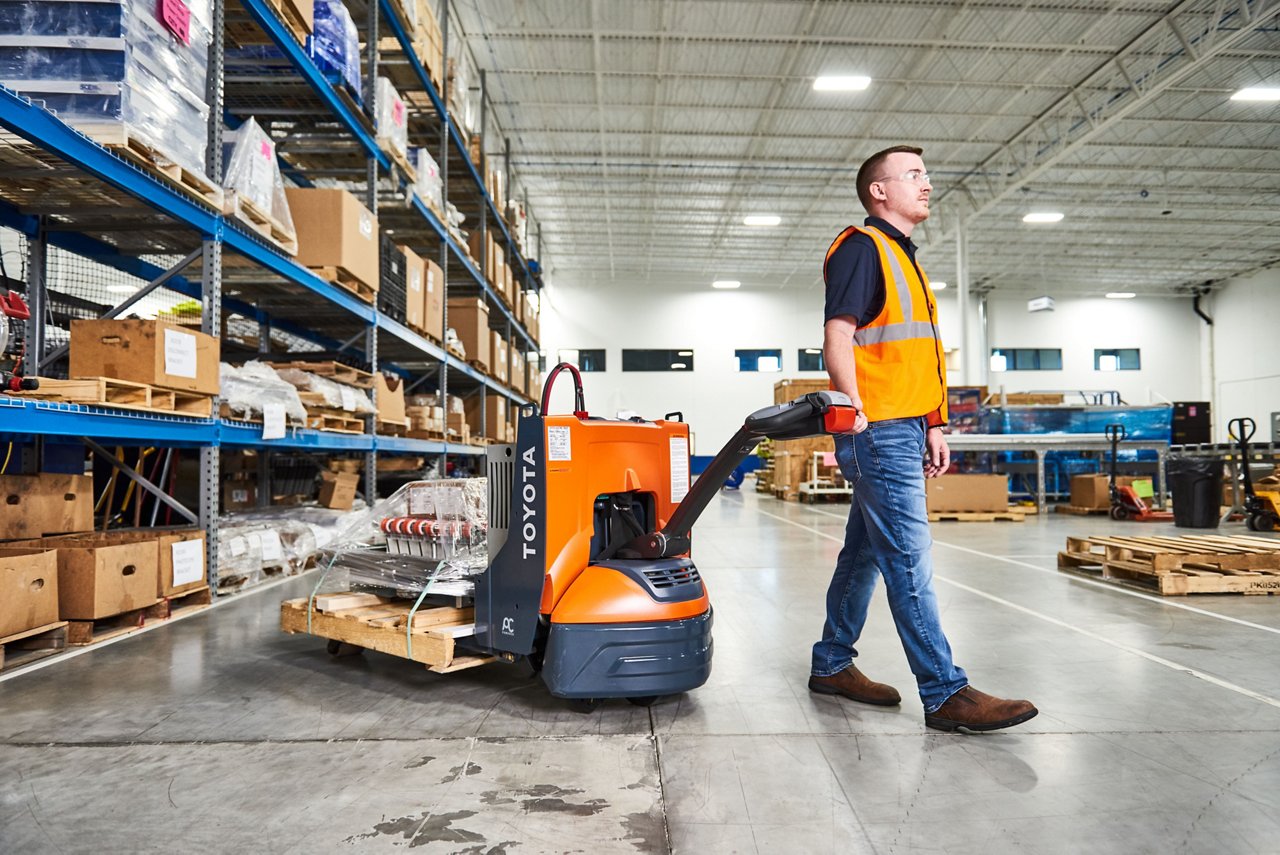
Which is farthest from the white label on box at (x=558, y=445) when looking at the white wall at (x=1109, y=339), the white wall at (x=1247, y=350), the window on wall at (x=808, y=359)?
the white wall at (x=1247, y=350)

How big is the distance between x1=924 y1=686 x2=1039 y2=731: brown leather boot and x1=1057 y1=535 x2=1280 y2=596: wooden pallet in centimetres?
343

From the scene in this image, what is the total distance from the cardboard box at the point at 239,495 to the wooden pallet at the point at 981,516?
8933 mm

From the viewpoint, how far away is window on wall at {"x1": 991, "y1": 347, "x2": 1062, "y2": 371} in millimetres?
A: 26109

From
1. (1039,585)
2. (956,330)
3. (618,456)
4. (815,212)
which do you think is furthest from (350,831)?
(956,330)

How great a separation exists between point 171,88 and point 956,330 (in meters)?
25.4

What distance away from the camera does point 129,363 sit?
3.65 m

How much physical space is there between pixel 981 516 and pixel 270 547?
9577 mm

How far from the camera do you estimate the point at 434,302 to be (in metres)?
7.82

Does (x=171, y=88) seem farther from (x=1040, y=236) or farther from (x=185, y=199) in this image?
(x=1040, y=236)

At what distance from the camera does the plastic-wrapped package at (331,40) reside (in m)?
5.28

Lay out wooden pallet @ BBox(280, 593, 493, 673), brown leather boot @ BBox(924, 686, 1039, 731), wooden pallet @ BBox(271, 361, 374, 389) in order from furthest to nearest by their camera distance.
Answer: wooden pallet @ BBox(271, 361, 374, 389) < wooden pallet @ BBox(280, 593, 493, 673) < brown leather boot @ BBox(924, 686, 1039, 731)

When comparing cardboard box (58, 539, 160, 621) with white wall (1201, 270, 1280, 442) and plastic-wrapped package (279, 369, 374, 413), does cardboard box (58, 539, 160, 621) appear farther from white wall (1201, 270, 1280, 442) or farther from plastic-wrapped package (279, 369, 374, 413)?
white wall (1201, 270, 1280, 442)

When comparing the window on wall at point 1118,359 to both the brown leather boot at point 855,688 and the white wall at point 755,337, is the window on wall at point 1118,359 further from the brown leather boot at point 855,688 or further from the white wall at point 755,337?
the brown leather boot at point 855,688

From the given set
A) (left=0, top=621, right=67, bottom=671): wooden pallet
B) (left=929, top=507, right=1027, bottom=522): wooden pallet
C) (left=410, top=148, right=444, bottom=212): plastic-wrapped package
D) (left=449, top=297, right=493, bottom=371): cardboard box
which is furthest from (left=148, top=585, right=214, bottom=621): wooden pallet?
(left=929, top=507, right=1027, bottom=522): wooden pallet
